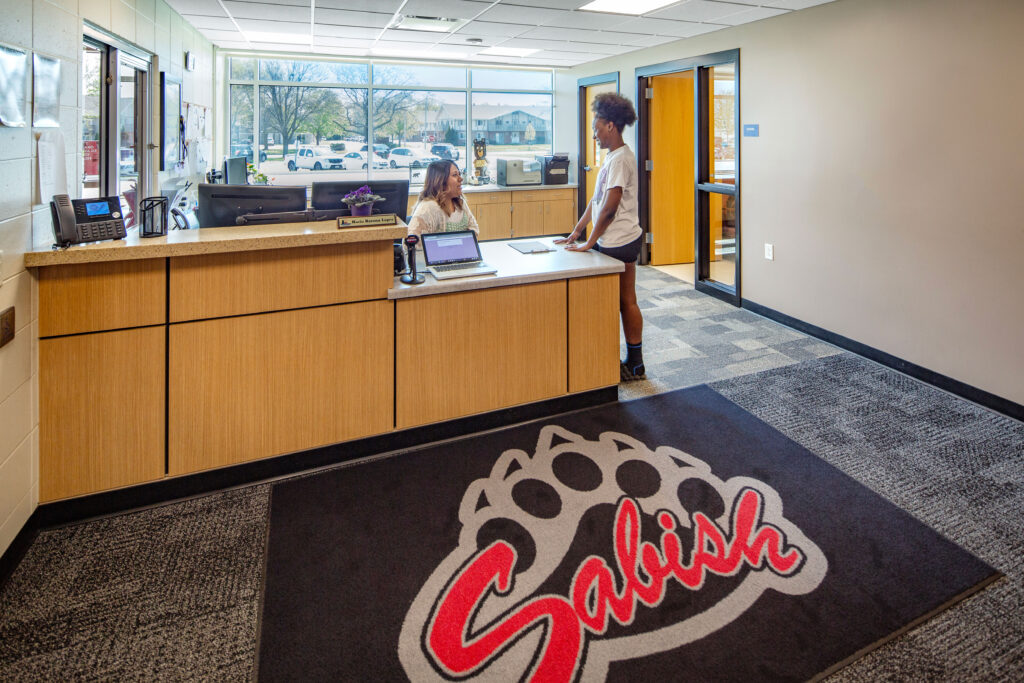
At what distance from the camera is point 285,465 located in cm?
247

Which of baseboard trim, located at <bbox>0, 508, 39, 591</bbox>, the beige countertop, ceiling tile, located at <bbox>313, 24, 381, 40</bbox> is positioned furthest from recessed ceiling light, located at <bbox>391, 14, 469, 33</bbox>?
baseboard trim, located at <bbox>0, 508, 39, 591</bbox>

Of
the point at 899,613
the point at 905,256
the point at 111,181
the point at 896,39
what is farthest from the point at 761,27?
the point at 111,181

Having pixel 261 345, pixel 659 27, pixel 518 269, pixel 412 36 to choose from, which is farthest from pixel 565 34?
pixel 261 345

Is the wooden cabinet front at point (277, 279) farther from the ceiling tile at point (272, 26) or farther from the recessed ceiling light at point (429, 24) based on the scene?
the ceiling tile at point (272, 26)

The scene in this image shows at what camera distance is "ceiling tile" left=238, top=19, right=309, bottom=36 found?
4.68 meters

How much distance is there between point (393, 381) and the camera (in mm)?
2602

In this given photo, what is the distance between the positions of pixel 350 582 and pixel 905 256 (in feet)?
11.4

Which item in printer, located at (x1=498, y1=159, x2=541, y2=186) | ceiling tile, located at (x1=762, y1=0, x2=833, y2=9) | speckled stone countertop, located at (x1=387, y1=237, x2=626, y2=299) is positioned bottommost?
speckled stone countertop, located at (x1=387, y1=237, x2=626, y2=299)

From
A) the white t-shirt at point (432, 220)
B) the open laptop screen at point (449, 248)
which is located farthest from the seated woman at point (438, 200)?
the open laptop screen at point (449, 248)

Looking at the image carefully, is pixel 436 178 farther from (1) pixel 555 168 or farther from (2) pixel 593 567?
(1) pixel 555 168

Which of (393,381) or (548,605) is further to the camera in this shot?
Answer: (393,381)

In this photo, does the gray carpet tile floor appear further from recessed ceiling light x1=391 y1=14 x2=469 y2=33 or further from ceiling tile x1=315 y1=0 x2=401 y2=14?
recessed ceiling light x1=391 y1=14 x2=469 y2=33

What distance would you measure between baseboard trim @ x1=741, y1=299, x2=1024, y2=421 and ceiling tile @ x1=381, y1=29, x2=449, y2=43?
364 centimetres

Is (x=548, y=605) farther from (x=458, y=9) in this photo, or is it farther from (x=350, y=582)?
(x=458, y=9)
